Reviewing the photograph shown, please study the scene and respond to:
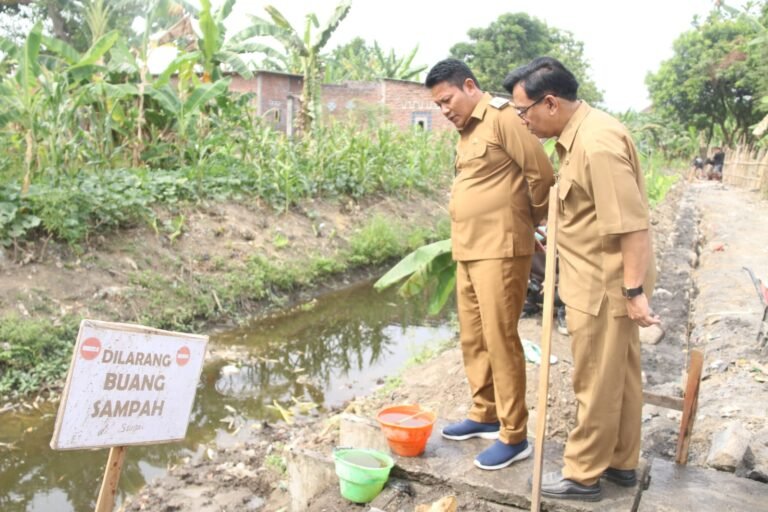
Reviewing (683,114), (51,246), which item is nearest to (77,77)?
(51,246)

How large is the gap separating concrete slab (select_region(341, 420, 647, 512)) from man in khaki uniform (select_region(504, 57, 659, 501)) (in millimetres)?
75

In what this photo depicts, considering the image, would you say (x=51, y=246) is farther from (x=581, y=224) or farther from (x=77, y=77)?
(x=581, y=224)

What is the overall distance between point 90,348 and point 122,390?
0.21 metres

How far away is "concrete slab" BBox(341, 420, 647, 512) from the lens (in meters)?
2.63

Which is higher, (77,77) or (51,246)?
(77,77)

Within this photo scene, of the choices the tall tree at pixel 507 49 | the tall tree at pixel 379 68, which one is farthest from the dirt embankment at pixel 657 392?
the tall tree at pixel 507 49

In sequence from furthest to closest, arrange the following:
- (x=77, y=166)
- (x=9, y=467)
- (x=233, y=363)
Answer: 1. (x=77, y=166)
2. (x=233, y=363)
3. (x=9, y=467)

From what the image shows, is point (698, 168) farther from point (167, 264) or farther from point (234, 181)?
point (167, 264)

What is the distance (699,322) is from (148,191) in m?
6.12

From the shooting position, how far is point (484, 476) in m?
2.88

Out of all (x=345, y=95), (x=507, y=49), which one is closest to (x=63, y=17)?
(x=345, y=95)

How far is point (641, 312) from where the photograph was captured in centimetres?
234

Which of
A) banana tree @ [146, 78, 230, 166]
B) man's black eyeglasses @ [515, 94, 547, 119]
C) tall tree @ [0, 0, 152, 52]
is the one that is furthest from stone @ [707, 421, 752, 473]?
tall tree @ [0, 0, 152, 52]

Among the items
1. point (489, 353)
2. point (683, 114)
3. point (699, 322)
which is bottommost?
point (699, 322)
